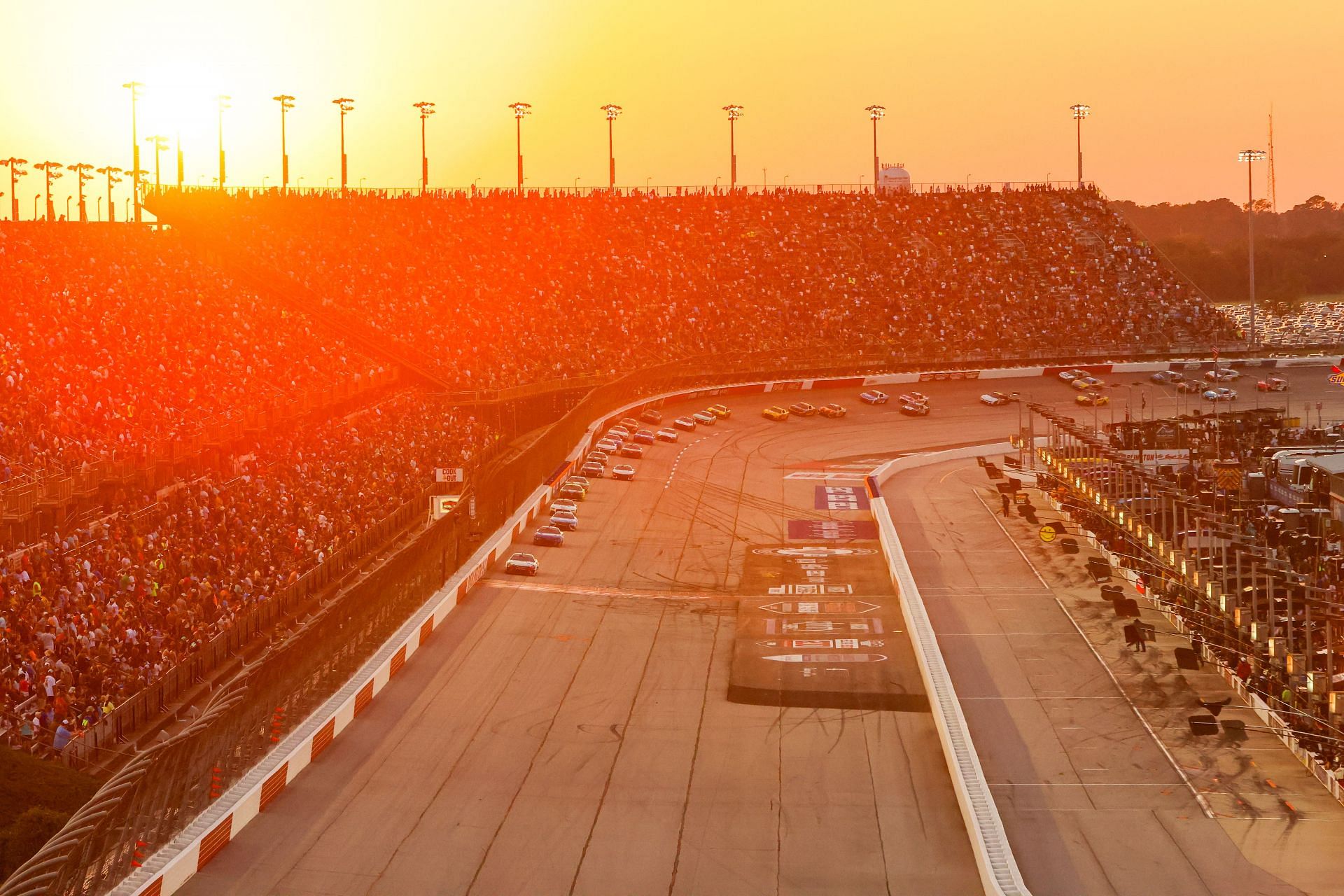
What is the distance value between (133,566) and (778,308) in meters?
72.1

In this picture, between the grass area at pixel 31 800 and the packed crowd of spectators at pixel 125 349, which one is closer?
the grass area at pixel 31 800

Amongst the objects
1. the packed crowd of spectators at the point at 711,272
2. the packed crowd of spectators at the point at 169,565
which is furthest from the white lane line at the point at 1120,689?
the packed crowd of spectators at the point at 711,272

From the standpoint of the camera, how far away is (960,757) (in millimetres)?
30844

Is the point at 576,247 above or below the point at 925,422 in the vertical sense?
above

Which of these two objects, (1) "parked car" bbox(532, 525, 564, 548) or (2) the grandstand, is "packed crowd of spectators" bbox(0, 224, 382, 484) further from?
(1) "parked car" bbox(532, 525, 564, 548)

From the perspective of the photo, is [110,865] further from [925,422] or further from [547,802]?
[925,422]

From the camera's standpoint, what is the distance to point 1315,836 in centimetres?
2936

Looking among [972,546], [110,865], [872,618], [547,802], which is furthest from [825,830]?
[972,546]

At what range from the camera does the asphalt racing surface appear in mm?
27000

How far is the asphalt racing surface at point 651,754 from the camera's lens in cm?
2700

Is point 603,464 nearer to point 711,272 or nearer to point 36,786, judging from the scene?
point 711,272

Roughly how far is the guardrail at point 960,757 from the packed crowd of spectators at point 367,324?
1652cm

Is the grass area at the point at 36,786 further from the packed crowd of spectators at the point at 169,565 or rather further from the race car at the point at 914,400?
Result: the race car at the point at 914,400

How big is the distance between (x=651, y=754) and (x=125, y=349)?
26.7 m
